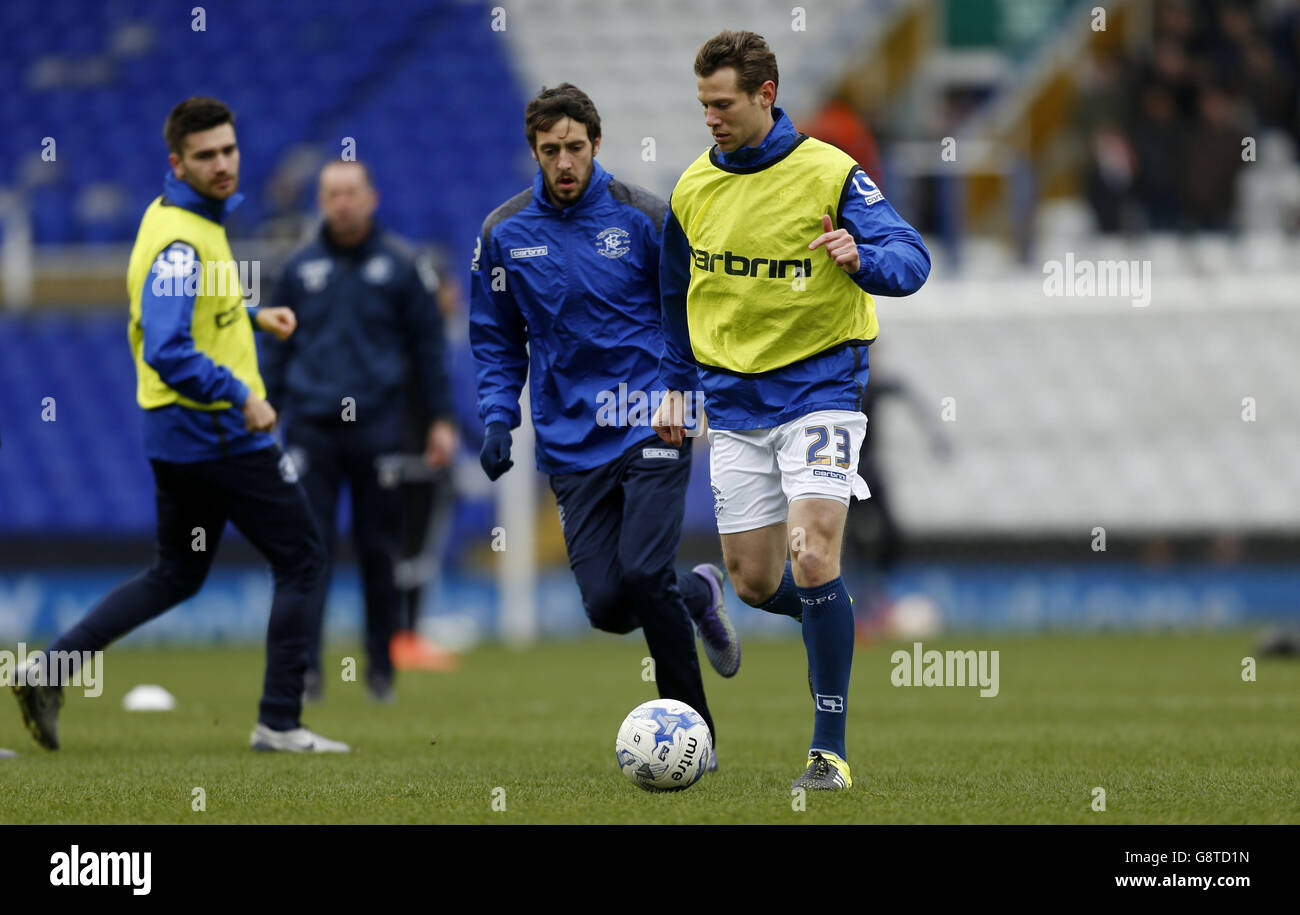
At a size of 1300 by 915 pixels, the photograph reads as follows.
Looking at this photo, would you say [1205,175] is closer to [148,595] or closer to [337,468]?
[337,468]

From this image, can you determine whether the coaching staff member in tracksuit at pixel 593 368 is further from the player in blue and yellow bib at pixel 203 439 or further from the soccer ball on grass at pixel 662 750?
the player in blue and yellow bib at pixel 203 439

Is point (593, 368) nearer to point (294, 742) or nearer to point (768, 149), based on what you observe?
point (768, 149)

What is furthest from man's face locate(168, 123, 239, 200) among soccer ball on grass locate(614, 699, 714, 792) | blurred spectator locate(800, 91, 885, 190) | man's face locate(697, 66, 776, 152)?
blurred spectator locate(800, 91, 885, 190)

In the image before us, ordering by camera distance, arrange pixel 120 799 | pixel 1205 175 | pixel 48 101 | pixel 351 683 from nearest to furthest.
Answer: pixel 120 799 < pixel 351 683 < pixel 1205 175 < pixel 48 101

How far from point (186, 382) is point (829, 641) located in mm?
2453

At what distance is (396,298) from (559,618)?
20.2 ft

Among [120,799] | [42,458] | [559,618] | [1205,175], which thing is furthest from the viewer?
[42,458]

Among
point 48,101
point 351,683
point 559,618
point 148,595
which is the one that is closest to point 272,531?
point 148,595

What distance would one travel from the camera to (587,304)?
6.38m

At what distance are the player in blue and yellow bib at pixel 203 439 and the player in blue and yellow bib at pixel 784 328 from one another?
5.48 feet

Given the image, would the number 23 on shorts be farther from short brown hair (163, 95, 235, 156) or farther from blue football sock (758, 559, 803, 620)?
short brown hair (163, 95, 235, 156)

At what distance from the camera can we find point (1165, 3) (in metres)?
19.0

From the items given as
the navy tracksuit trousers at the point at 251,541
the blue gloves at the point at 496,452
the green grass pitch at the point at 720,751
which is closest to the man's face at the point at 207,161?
the navy tracksuit trousers at the point at 251,541

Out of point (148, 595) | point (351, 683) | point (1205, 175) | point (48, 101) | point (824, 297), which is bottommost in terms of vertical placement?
point (351, 683)
